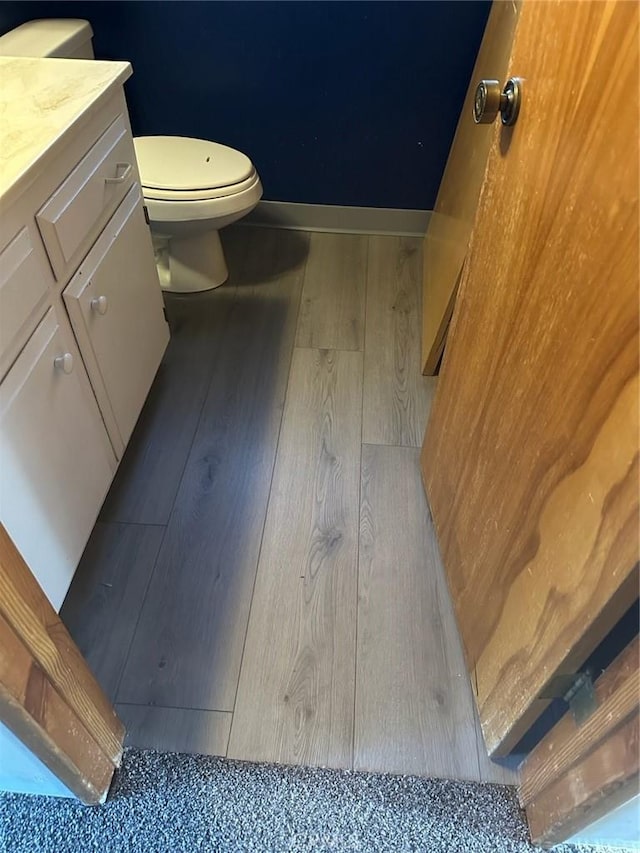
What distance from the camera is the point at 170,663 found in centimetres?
122

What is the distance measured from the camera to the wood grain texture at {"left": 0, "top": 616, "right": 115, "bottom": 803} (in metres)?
0.76

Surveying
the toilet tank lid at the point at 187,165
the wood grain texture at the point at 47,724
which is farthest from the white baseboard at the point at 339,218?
the wood grain texture at the point at 47,724

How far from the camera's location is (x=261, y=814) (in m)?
1.04

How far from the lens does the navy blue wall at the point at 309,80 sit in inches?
78.1

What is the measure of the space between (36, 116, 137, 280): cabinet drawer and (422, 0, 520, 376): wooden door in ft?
2.78

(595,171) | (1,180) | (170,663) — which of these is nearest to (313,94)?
(1,180)

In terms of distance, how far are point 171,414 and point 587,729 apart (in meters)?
1.27

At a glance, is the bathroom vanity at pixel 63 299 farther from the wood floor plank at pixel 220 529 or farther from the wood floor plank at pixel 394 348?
the wood floor plank at pixel 394 348

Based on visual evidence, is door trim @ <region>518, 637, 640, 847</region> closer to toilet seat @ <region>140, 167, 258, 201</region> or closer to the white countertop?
the white countertop

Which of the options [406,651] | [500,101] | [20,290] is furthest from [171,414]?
[500,101]

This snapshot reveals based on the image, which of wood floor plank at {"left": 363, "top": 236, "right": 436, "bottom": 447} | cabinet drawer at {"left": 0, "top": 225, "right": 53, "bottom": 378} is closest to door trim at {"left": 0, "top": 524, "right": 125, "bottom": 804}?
cabinet drawer at {"left": 0, "top": 225, "right": 53, "bottom": 378}

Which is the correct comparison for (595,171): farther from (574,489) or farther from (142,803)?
(142,803)

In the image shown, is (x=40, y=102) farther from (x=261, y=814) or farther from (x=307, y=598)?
(x=261, y=814)

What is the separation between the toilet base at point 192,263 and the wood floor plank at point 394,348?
21.6 inches
